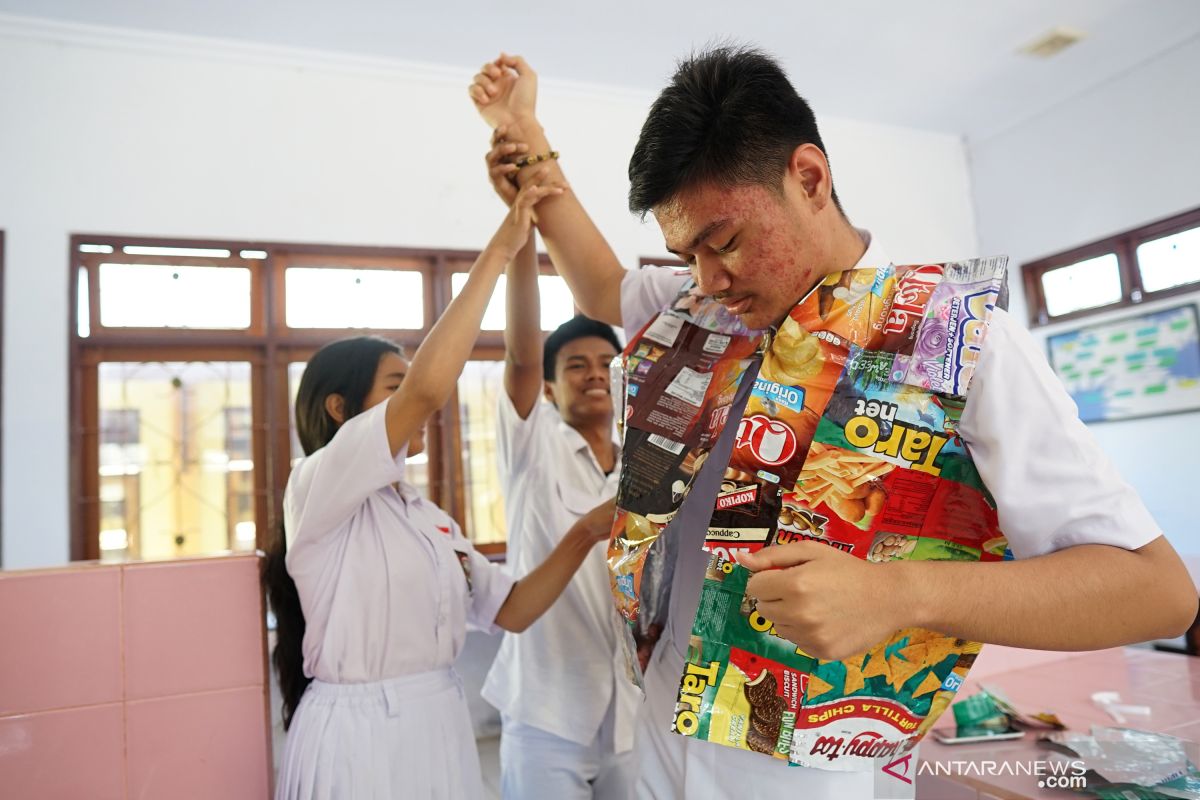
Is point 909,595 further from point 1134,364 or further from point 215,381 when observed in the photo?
point 1134,364

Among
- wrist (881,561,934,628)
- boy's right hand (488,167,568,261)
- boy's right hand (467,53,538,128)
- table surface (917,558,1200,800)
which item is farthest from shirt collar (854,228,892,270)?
table surface (917,558,1200,800)

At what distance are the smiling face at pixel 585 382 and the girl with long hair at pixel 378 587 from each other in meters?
0.66

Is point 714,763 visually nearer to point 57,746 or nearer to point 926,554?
point 926,554

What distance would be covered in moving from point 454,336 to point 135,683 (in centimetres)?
73

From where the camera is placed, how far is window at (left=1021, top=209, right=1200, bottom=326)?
4.69 metres

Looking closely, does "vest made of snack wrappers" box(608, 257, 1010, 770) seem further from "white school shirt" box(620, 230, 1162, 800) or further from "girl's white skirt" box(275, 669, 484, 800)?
→ "girl's white skirt" box(275, 669, 484, 800)

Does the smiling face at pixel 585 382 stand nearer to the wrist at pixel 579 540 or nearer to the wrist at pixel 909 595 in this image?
the wrist at pixel 579 540

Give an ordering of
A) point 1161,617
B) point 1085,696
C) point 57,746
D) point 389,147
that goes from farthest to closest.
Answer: point 389,147, point 1085,696, point 57,746, point 1161,617

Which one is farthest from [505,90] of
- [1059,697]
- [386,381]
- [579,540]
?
[1059,697]

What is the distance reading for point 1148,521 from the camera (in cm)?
77

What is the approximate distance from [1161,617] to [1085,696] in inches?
56.1

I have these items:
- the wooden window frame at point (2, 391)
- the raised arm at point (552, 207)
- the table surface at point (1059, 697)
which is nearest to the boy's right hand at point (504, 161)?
the raised arm at point (552, 207)

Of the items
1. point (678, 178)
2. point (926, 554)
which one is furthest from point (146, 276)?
point (926, 554)

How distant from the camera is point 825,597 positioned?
692 millimetres
